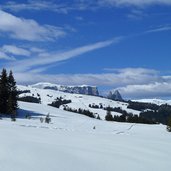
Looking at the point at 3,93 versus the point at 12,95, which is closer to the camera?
the point at 3,93

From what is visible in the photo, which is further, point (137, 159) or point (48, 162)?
point (137, 159)

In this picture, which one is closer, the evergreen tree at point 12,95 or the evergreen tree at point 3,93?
the evergreen tree at point 12,95

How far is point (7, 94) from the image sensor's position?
6762cm

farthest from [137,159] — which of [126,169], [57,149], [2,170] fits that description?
[2,170]

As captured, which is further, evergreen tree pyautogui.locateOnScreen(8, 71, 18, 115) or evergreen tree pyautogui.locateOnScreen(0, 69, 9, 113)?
evergreen tree pyautogui.locateOnScreen(0, 69, 9, 113)

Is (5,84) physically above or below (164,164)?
above

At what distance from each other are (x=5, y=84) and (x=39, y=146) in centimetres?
5586

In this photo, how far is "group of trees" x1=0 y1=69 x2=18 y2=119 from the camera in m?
66.1

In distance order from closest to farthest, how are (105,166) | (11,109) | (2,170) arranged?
(2,170) → (105,166) → (11,109)

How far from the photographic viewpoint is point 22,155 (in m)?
11.8

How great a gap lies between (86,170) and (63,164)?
27.6 inches

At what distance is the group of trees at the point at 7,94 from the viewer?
66.1 m

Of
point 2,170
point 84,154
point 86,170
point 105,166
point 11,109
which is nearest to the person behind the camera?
point 2,170

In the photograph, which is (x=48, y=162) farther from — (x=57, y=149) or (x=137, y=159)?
(x=137, y=159)
